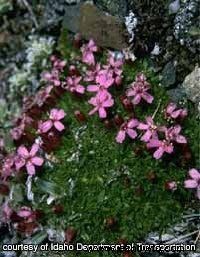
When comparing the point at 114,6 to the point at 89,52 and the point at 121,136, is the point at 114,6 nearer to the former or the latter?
the point at 89,52

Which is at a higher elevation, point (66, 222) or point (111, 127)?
point (111, 127)

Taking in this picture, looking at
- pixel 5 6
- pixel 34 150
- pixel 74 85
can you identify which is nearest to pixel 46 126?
pixel 34 150

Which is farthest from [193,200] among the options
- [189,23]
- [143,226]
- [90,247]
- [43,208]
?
[189,23]

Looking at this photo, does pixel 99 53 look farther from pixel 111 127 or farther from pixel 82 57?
pixel 111 127

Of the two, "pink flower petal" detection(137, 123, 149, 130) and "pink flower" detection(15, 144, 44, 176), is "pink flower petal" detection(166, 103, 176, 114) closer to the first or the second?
"pink flower petal" detection(137, 123, 149, 130)

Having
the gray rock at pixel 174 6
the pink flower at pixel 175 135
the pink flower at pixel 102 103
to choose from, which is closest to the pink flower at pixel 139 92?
the pink flower at pixel 102 103

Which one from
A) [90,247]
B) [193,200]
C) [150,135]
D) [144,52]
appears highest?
[144,52]

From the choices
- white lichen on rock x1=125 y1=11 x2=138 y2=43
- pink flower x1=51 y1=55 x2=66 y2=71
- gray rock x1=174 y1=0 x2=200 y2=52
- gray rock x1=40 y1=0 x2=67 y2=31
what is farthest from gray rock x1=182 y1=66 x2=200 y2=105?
gray rock x1=40 y1=0 x2=67 y2=31
